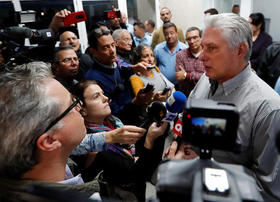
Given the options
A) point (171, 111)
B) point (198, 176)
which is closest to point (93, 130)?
point (171, 111)

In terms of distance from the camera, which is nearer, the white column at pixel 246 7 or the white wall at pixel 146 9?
the white column at pixel 246 7

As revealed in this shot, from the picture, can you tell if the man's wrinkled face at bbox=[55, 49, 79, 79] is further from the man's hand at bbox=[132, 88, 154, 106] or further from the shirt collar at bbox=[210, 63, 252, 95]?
the shirt collar at bbox=[210, 63, 252, 95]

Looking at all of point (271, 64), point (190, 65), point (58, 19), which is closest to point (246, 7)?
point (271, 64)

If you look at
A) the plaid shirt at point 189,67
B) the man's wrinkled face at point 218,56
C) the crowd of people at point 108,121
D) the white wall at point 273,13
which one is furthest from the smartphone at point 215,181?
the white wall at point 273,13

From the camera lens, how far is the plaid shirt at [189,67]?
8.52 ft

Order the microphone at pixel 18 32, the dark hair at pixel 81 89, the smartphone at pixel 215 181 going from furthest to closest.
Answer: the microphone at pixel 18 32
the dark hair at pixel 81 89
the smartphone at pixel 215 181

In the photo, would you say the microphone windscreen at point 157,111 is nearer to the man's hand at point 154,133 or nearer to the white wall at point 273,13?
the man's hand at point 154,133

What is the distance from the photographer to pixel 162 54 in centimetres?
316

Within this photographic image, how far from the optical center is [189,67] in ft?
8.77

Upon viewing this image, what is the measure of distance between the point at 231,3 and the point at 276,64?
3182 millimetres

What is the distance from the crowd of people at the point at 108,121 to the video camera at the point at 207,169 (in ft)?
0.37

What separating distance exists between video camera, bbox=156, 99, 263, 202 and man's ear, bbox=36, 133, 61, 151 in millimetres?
401

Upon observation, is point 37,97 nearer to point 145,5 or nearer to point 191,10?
point 191,10

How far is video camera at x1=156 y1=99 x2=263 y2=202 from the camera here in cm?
40
